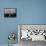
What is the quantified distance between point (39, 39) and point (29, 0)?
1099 millimetres

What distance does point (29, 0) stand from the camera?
11.4 ft

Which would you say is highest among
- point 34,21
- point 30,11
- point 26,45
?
point 30,11

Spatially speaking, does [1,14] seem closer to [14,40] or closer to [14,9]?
[14,9]

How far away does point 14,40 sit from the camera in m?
3.35

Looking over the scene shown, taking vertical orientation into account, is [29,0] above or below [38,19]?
above

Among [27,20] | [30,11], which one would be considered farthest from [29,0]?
[27,20]

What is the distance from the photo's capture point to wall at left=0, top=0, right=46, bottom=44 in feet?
11.4

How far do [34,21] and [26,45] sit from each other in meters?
0.70

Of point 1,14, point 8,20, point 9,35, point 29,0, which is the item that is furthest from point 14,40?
point 29,0

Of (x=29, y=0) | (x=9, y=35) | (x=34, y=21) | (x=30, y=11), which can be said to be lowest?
(x=9, y=35)

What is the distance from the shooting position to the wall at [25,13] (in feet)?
11.4

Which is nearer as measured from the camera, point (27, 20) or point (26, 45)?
point (26, 45)

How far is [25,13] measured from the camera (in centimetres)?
349

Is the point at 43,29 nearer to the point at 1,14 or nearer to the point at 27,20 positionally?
the point at 27,20
